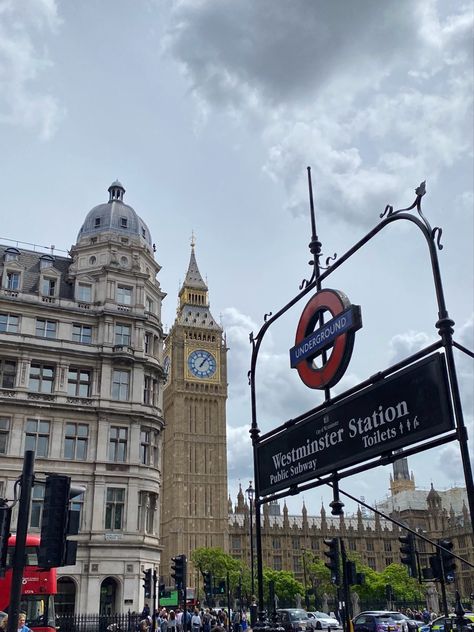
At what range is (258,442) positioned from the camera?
1143cm

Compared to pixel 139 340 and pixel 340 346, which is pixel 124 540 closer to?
pixel 139 340

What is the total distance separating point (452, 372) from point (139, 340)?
3605 cm

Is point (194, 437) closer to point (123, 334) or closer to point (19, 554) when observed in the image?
point (123, 334)

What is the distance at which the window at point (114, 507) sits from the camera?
37188 mm

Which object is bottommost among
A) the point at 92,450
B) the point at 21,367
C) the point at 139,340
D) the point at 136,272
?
the point at 92,450

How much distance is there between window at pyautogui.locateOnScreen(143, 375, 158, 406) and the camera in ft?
136

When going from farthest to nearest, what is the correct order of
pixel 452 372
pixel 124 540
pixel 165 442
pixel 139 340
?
pixel 165 442
pixel 139 340
pixel 124 540
pixel 452 372

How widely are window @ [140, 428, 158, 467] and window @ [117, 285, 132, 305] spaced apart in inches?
351

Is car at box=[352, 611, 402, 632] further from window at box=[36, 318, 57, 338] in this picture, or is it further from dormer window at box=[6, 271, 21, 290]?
dormer window at box=[6, 271, 21, 290]

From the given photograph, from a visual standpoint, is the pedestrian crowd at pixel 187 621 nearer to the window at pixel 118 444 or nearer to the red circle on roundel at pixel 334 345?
the window at pixel 118 444

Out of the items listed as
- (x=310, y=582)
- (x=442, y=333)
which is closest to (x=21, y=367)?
(x=442, y=333)

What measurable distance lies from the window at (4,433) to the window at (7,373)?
2.13m

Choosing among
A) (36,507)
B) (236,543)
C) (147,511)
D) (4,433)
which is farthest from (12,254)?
(236,543)

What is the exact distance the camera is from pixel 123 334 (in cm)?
4200
